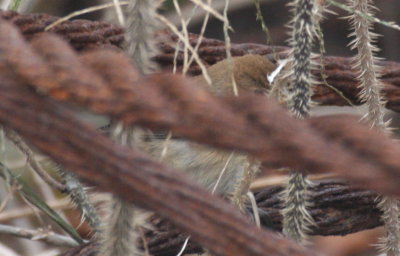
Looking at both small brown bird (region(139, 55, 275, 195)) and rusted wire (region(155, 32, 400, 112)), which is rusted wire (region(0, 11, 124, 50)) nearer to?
rusted wire (region(155, 32, 400, 112))

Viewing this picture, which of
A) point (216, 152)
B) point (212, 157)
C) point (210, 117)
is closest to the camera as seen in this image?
point (210, 117)

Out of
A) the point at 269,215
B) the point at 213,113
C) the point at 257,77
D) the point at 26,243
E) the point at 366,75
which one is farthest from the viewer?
the point at 26,243

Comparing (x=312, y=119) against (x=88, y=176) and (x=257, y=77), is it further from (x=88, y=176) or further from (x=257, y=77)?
(x=257, y=77)

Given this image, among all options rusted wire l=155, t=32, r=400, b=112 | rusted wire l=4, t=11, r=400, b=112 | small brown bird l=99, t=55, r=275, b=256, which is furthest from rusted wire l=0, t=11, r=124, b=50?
small brown bird l=99, t=55, r=275, b=256

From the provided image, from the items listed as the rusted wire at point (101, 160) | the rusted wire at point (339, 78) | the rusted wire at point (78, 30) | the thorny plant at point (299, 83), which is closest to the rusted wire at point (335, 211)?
the thorny plant at point (299, 83)

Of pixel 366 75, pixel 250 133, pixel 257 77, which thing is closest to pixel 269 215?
pixel 366 75

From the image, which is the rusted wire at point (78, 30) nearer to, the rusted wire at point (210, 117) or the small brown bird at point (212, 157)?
the small brown bird at point (212, 157)

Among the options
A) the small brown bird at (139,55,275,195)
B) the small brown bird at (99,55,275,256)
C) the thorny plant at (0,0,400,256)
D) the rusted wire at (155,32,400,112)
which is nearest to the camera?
the thorny plant at (0,0,400,256)

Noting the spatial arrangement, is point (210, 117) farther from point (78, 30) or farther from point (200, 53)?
point (200, 53)

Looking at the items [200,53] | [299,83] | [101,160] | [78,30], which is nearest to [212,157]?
[200,53]

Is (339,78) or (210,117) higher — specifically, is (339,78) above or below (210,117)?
above

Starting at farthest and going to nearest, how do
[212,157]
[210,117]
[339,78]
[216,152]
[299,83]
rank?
[212,157], [339,78], [216,152], [299,83], [210,117]
